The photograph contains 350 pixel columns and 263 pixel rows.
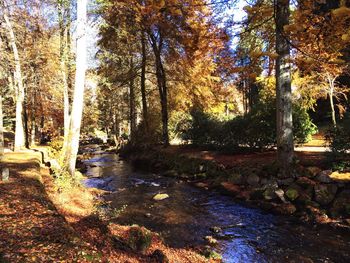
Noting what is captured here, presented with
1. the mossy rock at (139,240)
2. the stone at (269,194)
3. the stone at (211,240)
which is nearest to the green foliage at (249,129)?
the stone at (269,194)

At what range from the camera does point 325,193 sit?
845 centimetres

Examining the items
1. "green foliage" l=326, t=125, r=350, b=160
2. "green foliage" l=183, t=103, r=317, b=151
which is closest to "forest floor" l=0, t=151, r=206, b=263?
"green foliage" l=326, t=125, r=350, b=160

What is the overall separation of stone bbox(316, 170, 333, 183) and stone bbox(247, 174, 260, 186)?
220 centimetres

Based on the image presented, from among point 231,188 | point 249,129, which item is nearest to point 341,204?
point 231,188

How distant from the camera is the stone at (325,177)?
28.8 ft

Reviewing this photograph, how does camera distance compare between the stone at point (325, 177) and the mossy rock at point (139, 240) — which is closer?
the mossy rock at point (139, 240)

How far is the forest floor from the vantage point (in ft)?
12.2

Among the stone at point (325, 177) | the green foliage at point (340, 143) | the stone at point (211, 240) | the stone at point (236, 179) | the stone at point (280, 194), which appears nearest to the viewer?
the stone at point (211, 240)

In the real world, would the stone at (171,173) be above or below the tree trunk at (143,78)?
below

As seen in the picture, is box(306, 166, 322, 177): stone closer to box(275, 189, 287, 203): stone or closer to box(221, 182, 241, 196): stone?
box(275, 189, 287, 203): stone

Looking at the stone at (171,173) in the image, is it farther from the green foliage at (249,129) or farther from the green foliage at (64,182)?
the green foliage at (64,182)

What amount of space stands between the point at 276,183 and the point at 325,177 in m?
1.52

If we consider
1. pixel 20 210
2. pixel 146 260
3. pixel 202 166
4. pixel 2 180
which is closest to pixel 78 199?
pixel 2 180

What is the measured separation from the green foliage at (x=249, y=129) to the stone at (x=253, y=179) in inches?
129
